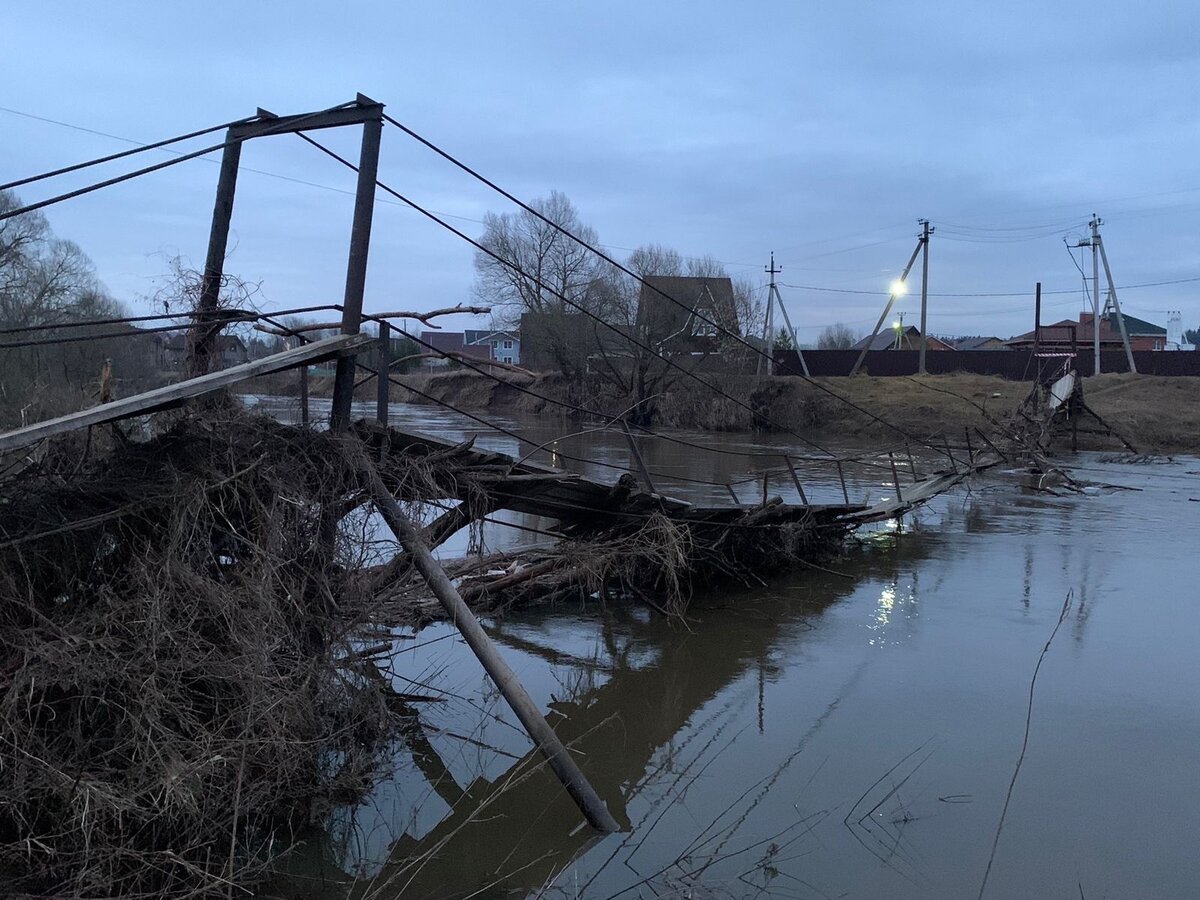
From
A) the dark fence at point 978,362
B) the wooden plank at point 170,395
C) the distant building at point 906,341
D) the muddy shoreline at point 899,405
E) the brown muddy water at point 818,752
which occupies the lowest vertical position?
the brown muddy water at point 818,752

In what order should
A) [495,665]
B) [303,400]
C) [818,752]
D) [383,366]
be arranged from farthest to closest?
[818,752], [383,366], [303,400], [495,665]

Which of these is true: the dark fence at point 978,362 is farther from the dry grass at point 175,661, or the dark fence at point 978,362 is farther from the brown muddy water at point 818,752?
the dry grass at point 175,661

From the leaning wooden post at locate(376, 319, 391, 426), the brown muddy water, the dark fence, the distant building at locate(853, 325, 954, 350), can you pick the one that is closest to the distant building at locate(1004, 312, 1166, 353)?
the dark fence

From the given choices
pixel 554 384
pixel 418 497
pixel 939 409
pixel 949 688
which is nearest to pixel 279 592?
pixel 418 497

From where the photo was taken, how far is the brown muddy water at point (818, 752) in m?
5.53

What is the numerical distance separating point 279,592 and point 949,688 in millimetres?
6079

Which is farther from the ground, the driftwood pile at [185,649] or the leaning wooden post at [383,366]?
→ the leaning wooden post at [383,366]

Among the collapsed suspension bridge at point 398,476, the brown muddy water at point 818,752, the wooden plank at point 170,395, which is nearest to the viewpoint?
the wooden plank at point 170,395

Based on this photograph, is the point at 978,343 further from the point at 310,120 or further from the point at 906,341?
the point at 310,120

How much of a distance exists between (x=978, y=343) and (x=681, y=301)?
6783 cm

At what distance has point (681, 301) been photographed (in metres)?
45.3

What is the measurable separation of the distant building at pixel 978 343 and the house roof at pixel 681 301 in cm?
4522

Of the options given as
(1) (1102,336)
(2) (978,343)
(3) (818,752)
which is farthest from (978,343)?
(3) (818,752)

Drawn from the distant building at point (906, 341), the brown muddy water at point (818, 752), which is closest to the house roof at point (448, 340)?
the distant building at point (906, 341)
